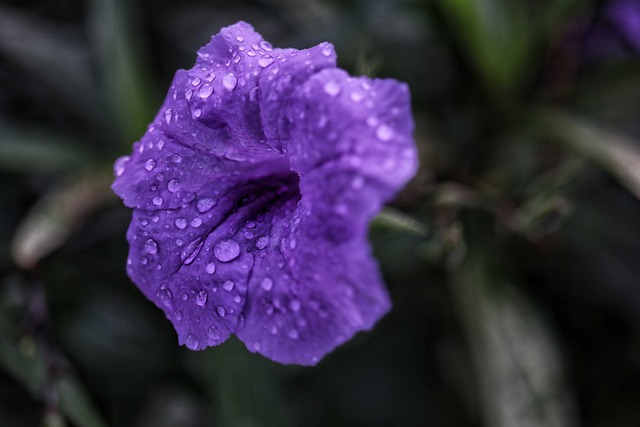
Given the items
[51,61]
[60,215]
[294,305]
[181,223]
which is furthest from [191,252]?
[51,61]

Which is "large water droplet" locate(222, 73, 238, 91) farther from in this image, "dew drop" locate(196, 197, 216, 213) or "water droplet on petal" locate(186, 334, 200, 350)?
"water droplet on petal" locate(186, 334, 200, 350)

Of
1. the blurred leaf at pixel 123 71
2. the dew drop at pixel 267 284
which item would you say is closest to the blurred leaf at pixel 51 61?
the blurred leaf at pixel 123 71

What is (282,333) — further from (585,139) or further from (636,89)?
(636,89)

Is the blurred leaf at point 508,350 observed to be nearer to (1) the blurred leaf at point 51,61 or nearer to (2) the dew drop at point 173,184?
(2) the dew drop at point 173,184

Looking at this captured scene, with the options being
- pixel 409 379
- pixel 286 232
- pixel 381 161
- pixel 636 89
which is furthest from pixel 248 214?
pixel 636 89

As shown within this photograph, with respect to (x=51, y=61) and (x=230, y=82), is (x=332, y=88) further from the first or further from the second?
(x=51, y=61)

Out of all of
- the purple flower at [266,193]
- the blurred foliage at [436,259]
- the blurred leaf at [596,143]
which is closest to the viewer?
the purple flower at [266,193]
